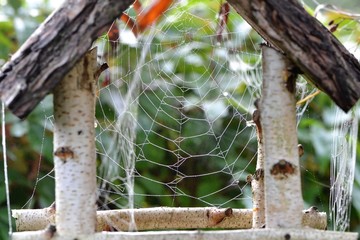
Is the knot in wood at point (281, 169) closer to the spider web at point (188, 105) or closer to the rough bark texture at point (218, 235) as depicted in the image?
the rough bark texture at point (218, 235)

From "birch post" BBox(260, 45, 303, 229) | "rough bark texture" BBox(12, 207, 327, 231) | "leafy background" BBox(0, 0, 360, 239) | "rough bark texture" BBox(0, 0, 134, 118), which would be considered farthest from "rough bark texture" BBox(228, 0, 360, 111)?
"leafy background" BBox(0, 0, 360, 239)

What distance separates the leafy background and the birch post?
1.89ft

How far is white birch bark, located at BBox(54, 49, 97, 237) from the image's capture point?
0.69m

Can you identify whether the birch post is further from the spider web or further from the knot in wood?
the spider web

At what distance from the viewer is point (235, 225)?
0.94 meters

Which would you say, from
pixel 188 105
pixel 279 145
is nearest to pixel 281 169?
pixel 279 145

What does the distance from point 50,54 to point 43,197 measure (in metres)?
0.76

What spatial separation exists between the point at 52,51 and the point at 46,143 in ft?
2.33

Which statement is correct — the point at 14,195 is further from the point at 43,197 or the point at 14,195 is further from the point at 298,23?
the point at 298,23

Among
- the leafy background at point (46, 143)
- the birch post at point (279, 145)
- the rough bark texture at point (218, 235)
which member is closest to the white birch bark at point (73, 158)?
the rough bark texture at point (218, 235)

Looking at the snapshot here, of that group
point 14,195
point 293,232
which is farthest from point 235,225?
point 14,195

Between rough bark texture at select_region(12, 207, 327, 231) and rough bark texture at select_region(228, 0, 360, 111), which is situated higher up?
rough bark texture at select_region(228, 0, 360, 111)

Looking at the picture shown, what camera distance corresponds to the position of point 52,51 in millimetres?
636

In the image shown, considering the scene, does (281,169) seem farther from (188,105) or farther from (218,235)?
(188,105)
